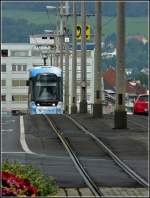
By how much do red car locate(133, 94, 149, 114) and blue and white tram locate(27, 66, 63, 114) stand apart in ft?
16.3

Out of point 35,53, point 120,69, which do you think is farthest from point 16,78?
point 120,69

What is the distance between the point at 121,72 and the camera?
29.5 m

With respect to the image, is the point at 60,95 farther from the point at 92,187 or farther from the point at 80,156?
the point at 92,187

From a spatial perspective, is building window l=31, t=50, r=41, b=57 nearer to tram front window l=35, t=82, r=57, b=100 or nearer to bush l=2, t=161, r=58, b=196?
tram front window l=35, t=82, r=57, b=100

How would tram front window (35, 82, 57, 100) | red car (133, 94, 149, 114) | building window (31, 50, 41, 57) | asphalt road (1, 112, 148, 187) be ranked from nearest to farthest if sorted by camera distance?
asphalt road (1, 112, 148, 187) < red car (133, 94, 149, 114) < tram front window (35, 82, 57, 100) < building window (31, 50, 41, 57)

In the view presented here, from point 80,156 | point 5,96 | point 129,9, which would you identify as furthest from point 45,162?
point 5,96

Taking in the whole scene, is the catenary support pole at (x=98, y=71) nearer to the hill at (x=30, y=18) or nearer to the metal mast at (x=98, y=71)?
the metal mast at (x=98, y=71)

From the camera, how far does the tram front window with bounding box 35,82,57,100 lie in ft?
161

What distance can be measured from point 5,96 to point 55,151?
38.6 meters

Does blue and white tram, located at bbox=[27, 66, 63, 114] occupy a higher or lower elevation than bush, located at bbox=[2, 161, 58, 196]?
higher

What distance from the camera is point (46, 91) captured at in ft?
163

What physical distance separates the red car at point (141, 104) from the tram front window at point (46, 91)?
17.3ft

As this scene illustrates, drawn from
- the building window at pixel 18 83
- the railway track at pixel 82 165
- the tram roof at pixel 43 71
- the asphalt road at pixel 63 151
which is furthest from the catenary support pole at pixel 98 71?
the building window at pixel 18 83

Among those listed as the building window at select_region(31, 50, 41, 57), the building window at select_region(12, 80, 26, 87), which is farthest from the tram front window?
the building window at select_region(31, 50, 41, 57)
